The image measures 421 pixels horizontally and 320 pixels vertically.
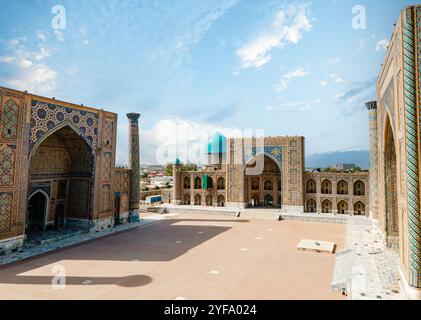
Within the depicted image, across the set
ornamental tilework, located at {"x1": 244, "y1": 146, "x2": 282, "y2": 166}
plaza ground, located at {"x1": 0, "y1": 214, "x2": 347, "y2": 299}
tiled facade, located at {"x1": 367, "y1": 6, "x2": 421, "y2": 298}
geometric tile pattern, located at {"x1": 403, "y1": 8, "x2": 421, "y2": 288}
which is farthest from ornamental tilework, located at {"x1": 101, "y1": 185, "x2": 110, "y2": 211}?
geometric tile pattern, located at {"x1": 403, "y1": 8, "x2": 421, "y2": 288}

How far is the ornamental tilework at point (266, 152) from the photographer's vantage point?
2483 cm

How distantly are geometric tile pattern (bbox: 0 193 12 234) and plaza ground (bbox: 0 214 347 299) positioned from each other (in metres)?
1.99

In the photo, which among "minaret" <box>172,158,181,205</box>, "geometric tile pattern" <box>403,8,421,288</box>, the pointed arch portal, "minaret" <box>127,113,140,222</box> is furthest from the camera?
"minaret" <box>172,158,181,205</box>

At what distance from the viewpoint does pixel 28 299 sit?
7930 mm

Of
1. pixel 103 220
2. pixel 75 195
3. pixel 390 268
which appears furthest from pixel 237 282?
pixel 75 195

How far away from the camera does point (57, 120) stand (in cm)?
1455

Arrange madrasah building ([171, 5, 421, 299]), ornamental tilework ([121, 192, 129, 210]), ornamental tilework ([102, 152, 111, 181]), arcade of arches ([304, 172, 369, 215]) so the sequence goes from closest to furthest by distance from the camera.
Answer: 1. madrasah building ([171, 5, 421, 299])
2. ornamental tilework ([102, 152, 111, 181])
3. ornamental tilework ([121, 192, 129, 210])
4. arcade of arches ([304, 172, 369, 215])

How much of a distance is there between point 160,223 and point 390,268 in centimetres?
1437

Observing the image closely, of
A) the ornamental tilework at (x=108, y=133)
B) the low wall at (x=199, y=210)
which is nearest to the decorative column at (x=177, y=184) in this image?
the low wall at (x=199, y=210)

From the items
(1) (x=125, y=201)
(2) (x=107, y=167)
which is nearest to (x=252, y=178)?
(1) (x=125, y=201)

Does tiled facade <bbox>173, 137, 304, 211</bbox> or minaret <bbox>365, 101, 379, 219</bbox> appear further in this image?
tiled facade <bbox>173, 137, 304, 211</bbox>

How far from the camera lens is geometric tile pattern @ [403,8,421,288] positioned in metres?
7.23

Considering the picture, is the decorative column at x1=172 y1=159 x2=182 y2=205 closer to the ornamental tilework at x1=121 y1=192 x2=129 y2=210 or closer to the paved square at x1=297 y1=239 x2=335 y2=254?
the ornamental tilework at x1=121 y1=192 x2=129 y2=210
